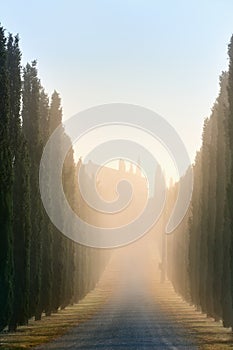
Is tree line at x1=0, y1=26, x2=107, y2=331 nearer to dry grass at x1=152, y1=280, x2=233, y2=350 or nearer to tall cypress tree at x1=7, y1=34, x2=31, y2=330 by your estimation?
tall cypress tree at x1=7, y1=34, x2=31, y2=330

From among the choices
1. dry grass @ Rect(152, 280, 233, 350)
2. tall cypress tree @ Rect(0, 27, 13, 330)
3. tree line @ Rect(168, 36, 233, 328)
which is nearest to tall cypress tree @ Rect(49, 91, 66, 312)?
dry grass @ Rect(152, 280, 233, 350)

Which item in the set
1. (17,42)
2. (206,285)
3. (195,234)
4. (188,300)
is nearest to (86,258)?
(188,300)

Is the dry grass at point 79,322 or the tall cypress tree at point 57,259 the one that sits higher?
the tall cypress tree at point 57,259

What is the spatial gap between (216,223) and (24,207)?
14698 millimetres

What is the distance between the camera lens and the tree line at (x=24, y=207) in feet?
118

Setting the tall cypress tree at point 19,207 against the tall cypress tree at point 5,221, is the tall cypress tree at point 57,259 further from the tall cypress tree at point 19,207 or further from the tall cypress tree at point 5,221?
the tall cypress tree at point 5,221

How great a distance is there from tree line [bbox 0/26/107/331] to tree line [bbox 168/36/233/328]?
34.0ft

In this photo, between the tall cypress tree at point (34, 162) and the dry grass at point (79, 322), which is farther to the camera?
the tall cypress tree at point (34, 162)

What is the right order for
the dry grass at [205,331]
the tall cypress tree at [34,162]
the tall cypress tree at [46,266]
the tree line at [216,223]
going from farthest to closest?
1. the tall cypress tree at [46,266]
2. the tall cypress tree at [34,162]
3. the tree line at [216,223]
4. the dry grass at [205,331]

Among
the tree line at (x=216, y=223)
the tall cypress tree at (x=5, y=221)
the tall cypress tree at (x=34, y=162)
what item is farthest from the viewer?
the tall cypress tree at (x=34, y=162)

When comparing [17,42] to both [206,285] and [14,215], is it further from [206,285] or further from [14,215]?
[206,285]

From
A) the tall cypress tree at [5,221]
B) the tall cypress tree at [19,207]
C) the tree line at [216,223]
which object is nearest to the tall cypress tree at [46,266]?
the tall cypress tree at [19,207]

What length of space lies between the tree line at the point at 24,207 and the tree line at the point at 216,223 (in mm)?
10362

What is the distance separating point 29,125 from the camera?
161 feet
